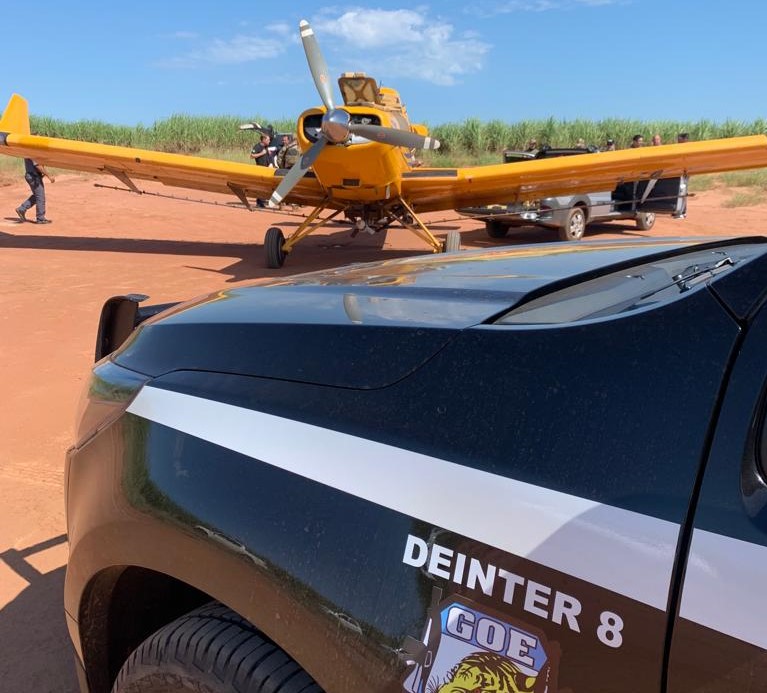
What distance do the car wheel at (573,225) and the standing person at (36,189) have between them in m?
→ 11.9

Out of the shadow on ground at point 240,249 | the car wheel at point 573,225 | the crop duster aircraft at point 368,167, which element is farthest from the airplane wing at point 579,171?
the shadow on ground at point 240,249

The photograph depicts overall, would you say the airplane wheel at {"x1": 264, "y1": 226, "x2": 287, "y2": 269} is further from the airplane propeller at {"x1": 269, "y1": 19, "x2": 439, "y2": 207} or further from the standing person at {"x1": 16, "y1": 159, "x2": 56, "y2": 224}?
the standing person at {"x1": 16, "y1": 159, "x2": 56, "y2": 224}

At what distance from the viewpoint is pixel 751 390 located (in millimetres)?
1049

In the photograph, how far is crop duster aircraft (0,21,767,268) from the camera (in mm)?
11086

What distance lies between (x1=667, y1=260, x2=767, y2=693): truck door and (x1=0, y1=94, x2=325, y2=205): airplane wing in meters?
12.2

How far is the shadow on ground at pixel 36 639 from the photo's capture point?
102 inches

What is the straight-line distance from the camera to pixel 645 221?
1789 cm

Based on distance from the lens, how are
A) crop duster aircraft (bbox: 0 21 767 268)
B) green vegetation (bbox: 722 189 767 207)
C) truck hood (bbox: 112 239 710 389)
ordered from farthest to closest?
1. green vegetation (bbox: 722 189 767 207)
2. crop duster aircraft (bbox: 0 21 767 268)
3. truck hood (bbox: 112 239 710 389)

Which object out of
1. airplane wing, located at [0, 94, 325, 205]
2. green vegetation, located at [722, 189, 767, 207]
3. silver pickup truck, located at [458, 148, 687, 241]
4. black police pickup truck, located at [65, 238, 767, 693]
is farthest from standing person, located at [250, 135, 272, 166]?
black police pickup truck, located at [65, 238, 767, 693]

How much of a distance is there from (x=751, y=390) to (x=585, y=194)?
1472 centimetres

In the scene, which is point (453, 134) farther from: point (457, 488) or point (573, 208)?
point (457, 488)

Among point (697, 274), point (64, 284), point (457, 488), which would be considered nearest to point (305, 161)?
point (64, 284)

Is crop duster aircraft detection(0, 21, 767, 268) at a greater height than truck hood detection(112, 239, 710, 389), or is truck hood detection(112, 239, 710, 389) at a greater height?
crop duster aircraft detection(0, 21, 767, 268)

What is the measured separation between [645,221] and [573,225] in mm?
4075
